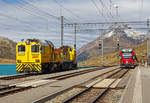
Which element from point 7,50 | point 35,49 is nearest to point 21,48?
point 35,49

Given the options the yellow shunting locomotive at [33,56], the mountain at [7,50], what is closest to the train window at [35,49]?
the yellow shunting locomotive at [33,56]

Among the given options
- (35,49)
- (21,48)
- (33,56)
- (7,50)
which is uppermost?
(7,50)

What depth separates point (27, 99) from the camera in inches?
388

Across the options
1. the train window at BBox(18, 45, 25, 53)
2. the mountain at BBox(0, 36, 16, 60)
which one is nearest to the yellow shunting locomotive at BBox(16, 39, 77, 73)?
the train window at BBox(18, 45, 25, 53)

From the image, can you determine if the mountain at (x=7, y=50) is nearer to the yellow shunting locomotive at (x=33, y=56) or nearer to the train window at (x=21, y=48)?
the yellow shunting locomotive at (x=33, y=56)

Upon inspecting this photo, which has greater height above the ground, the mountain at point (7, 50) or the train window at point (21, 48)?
the mountain at point (7, 50)

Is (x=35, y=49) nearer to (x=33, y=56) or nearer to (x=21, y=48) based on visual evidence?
(x=33, y=56)

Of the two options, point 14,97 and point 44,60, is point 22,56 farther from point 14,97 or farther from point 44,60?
point 14,97

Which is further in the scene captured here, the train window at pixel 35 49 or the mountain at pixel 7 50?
the mountain at pixel 7 50

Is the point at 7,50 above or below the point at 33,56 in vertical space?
→ above

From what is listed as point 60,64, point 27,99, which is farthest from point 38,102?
point 60,64

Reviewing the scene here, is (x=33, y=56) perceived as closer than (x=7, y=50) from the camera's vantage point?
Yes

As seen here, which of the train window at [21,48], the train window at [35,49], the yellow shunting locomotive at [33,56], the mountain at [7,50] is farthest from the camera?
the mountain at [7,50]

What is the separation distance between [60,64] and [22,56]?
7976 mm
